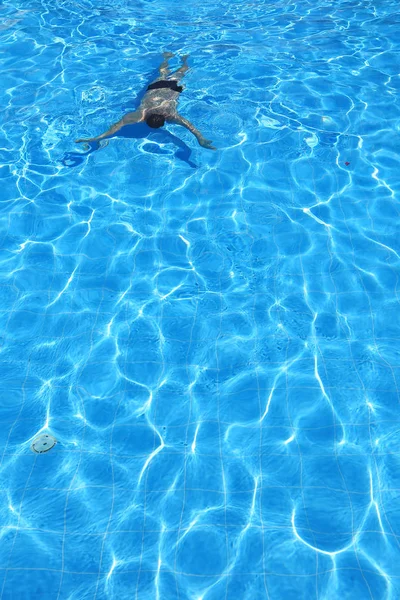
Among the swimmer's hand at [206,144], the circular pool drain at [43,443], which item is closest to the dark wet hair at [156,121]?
the swimmer's hand at [206,144]

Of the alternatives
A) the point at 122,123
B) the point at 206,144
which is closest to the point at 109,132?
the point at 122,123

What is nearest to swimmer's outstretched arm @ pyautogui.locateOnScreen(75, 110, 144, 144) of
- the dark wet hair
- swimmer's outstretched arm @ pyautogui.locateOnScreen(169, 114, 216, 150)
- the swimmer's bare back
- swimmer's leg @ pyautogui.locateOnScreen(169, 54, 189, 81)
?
the swimmer's bare back

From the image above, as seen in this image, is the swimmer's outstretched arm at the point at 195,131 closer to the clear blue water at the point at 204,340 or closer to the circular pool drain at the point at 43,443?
the clear blue water at the point at 204,340

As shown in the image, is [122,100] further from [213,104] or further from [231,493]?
[231,493]

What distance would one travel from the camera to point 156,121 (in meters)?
7.07

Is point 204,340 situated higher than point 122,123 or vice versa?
point 122,123

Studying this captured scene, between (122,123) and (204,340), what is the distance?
3.70 meters

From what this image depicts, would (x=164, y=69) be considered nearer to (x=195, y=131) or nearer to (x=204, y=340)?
(x=195, y=131)

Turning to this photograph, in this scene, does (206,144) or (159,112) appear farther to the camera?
(159,112)

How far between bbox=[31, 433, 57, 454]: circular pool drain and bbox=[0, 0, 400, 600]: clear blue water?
0.06 meters

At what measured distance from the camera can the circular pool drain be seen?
13.7 feet

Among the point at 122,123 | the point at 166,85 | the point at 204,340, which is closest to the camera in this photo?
the point at 204,340

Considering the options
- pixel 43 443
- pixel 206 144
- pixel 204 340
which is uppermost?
pixel 206 144

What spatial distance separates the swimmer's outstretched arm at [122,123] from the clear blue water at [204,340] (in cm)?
17
